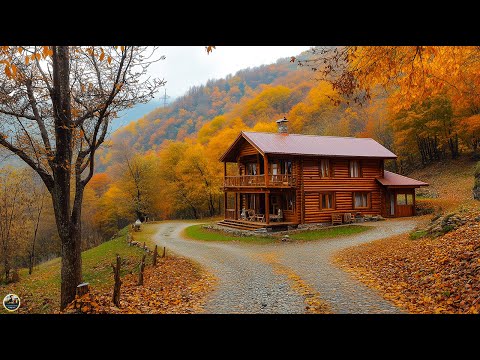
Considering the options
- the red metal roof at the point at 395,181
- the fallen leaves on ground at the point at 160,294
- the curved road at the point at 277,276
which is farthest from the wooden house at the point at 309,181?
the fallen leaves on ground at the point at 160,294

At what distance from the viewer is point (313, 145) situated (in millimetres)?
25453

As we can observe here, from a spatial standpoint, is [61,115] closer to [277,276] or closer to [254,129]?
[277,276]

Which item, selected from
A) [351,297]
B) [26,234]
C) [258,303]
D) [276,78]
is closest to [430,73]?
[351,297]

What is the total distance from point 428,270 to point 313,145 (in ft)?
56.3

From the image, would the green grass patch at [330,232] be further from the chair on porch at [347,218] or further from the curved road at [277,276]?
the chair on porch at [347,218]

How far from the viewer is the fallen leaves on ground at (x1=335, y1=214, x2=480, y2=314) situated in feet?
22.1

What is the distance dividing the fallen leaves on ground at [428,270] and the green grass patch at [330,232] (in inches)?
232

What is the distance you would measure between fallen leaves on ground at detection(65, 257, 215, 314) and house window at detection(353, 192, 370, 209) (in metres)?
17.2

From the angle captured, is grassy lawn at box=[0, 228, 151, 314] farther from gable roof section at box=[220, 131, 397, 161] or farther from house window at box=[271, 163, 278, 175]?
house window at box=[271, 163, 278, 175]

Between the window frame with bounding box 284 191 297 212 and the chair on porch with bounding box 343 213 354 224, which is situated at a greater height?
the window frame with bounding box 284 191 297 212

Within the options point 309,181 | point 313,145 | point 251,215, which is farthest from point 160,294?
point 313,145

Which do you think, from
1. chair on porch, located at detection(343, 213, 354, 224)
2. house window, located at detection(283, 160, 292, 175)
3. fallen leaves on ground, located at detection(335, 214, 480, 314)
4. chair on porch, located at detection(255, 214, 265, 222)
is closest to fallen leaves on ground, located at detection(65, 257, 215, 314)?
fallen leaves on ground, located at detection(335, 214, 480, 314)
